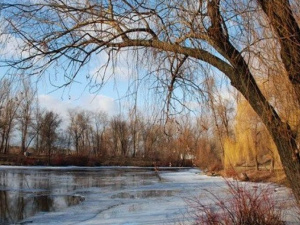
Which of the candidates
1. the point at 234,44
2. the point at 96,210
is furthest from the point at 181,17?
the point at 96,210

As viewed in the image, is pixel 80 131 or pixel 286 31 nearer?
pixel 286 31

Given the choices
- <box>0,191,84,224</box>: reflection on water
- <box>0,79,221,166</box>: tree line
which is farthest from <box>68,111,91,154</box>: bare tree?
<box>0,191,84,224</box>: reflection on water

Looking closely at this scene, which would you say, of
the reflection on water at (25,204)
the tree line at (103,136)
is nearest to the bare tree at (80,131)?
the tree line at (103,136)

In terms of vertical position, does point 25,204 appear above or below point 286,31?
below

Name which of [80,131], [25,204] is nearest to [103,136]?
[80,131]

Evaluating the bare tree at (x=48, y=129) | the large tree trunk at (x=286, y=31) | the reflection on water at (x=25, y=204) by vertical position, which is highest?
the bare tree at (x=48, y=129)

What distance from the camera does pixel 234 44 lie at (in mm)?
4348

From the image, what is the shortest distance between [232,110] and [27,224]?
5.64 metres

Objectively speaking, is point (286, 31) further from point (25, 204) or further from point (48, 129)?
point (48, 129)

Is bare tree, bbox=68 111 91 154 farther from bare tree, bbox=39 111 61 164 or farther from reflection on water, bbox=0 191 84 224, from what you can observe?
reflection on water, bbox=0 191 84 224

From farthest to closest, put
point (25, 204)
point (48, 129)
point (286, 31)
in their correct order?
point (48, 129)
point (25, 204)
point (286, 31)

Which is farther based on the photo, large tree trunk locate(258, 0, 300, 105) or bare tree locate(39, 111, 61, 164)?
bare tree locate(39, 111, 61, 164)

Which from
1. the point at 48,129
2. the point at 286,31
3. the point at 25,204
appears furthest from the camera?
the point at 48,129

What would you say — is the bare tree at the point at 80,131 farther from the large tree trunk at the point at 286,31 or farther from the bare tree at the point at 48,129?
the large tree trunk at the point at 286,31
